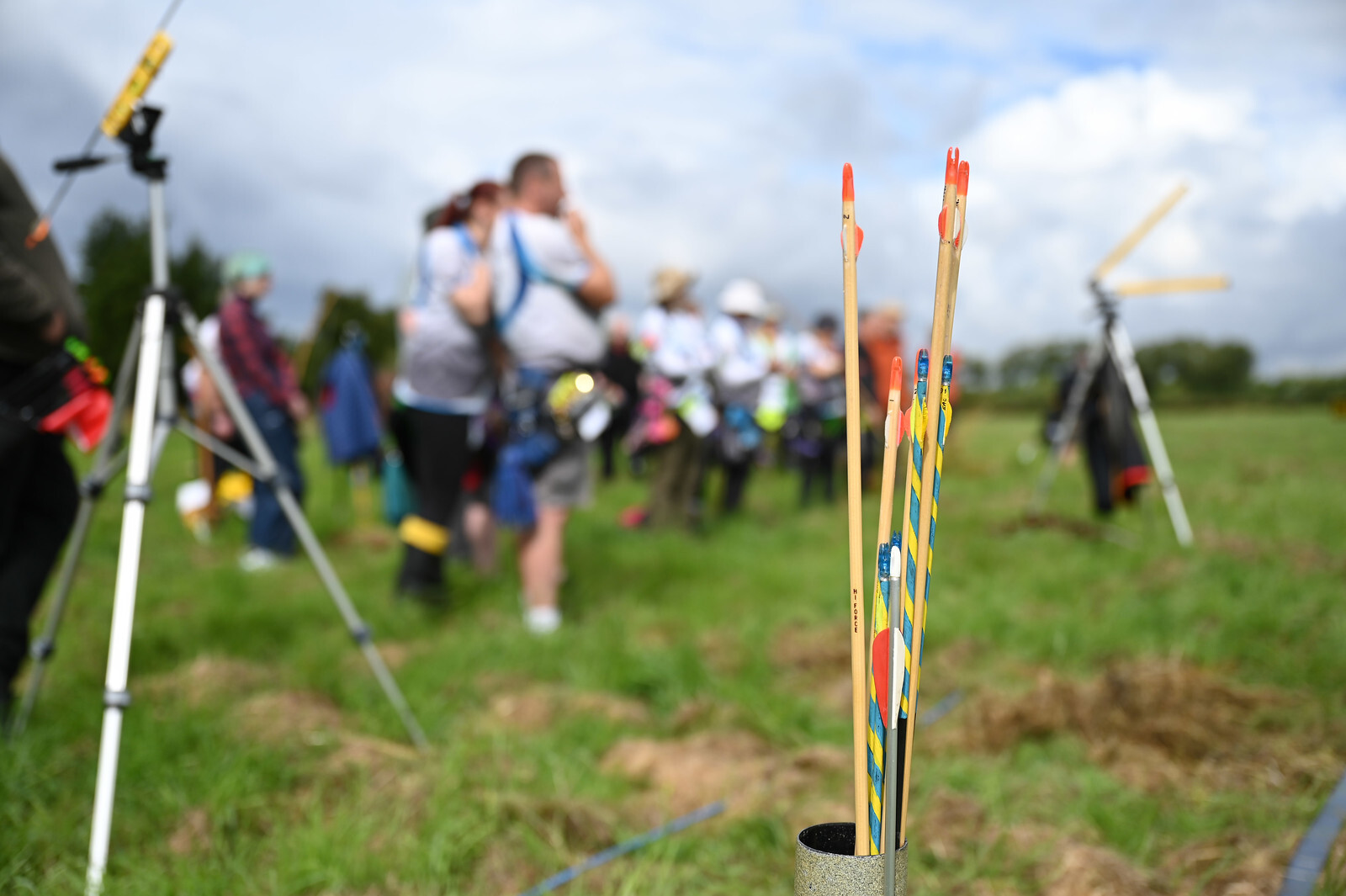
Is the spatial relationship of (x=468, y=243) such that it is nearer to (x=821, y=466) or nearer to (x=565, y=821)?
(x=565, y=821)

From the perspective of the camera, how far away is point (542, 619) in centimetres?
453

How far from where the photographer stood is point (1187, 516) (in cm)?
715

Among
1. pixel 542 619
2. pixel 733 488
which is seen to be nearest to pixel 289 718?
pixel 542 619

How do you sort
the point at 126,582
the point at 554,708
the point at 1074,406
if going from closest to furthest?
1. the point at 126,582
2. the point at 554,708
3. the point at 1074,406

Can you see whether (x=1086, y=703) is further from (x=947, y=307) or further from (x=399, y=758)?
(x=947, y=307)

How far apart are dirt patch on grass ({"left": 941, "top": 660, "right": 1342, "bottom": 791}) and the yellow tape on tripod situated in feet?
9.33

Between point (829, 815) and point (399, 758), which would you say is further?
point (399, 758)

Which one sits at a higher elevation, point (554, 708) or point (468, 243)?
point (468, 243)

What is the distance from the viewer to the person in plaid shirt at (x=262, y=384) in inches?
234

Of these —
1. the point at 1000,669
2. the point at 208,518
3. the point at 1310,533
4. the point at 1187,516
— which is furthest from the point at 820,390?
the point at 1000,669

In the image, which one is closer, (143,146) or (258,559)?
(143,146)

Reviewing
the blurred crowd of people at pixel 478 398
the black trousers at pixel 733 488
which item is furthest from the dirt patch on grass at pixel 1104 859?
the black trousers at pixel 733 488

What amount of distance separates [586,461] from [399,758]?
192cm

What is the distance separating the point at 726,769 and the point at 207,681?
5.95 feet
